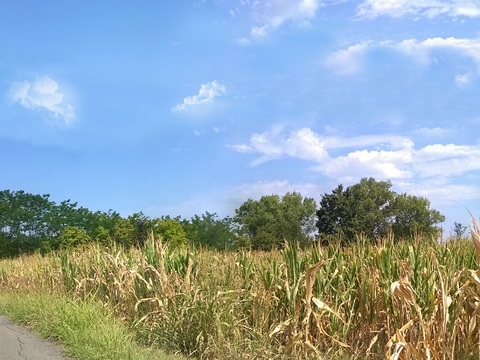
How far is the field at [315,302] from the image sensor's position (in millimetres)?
7121

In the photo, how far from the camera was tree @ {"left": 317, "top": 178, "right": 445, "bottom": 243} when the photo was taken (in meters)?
63.0

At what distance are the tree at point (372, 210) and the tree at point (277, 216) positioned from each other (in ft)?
22.1

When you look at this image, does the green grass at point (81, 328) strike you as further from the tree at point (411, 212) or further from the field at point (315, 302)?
the tree at point (411, 212)

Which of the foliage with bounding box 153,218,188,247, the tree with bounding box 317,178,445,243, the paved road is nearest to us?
the paved road

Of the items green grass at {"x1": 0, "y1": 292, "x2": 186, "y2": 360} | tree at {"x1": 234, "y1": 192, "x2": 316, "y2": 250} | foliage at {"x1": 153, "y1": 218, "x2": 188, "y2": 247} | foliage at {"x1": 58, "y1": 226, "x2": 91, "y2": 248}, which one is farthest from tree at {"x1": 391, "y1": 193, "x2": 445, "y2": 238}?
green grass at {"x1": 0, "y1": 292, "x2": 186, "y2": 360}

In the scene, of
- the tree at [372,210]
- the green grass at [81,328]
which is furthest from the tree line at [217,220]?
the green grass at [81,328]

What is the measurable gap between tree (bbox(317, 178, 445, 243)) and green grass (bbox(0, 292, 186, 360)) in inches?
2033

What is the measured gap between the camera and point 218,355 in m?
7.94

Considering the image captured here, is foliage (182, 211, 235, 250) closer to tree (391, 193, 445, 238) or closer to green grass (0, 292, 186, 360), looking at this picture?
tree (391, 193, 445, 238)

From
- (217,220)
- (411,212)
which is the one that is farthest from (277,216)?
(411,212)

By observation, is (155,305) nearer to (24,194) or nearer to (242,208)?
(24,194)

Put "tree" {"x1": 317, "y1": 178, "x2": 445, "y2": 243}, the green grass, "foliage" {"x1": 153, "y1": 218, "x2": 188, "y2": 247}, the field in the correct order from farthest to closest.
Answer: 1. "tree" {"x1": 317, "y1": 178, "x2": 445, "y2": 243}
2. "foliage" {"x1": 153, "y1": 218, "x2": 188, "y2": 247}
3. the green grass
4. the field

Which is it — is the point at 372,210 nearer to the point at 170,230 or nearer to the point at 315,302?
the point at 170,230

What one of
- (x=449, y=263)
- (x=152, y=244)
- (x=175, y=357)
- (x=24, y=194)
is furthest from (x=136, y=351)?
(x=24, y=194)
